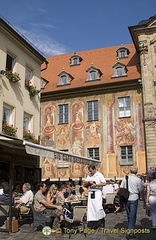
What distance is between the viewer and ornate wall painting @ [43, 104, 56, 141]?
21500 millimetres

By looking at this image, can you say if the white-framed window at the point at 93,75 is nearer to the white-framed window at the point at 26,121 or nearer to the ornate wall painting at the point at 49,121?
the ornate wall painting at the point at 49,121

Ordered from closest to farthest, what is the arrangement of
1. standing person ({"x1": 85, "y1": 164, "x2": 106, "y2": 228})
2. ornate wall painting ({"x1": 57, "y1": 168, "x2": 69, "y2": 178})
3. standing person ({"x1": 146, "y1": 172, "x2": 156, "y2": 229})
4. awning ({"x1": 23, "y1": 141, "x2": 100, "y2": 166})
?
standing person ({"x1": 85, "y1": 164, "x2": 106, "y2": 228}), standing person ({"x1": 146, "y1": 172, "x2": 156, "y2": 229}), awning ({"x1": 23, "y1": 141, "x2": 100, "y2": 166}), ornate wall painting ({"x1": 57, "y1": 168, "x2": 69, "y2": 178})

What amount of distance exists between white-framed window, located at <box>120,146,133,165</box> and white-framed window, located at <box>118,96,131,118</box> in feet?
7.68

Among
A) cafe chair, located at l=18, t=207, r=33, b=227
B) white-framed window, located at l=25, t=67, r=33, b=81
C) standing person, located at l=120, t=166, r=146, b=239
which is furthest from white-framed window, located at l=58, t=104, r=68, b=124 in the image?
standing person, located at l=120, t=166, r=146, b=239

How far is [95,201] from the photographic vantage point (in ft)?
20.0

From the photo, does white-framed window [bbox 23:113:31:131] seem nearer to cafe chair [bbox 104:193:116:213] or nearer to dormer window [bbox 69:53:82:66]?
cafe chair [bbox 104:193:116:213]

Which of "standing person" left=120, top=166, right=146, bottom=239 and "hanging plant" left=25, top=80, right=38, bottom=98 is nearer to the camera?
"standing person" left=120, top=166, right=146, bottom=239

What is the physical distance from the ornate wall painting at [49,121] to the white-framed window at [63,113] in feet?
1.83

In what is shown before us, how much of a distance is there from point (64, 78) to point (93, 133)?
5.51 metres

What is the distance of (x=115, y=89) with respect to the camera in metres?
20.7

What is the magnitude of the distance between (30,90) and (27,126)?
6.18 feet

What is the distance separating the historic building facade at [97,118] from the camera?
19444 mm

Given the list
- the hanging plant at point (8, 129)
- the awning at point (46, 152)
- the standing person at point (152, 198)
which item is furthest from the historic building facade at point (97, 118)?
the standing person at point (152, 198)

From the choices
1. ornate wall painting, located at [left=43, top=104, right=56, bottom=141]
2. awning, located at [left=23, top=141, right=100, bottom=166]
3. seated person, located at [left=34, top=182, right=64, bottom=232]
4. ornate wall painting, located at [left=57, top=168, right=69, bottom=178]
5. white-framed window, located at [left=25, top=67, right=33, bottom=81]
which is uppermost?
white-framed window, located at [left=25, top=67, right=33, bottom=81]
